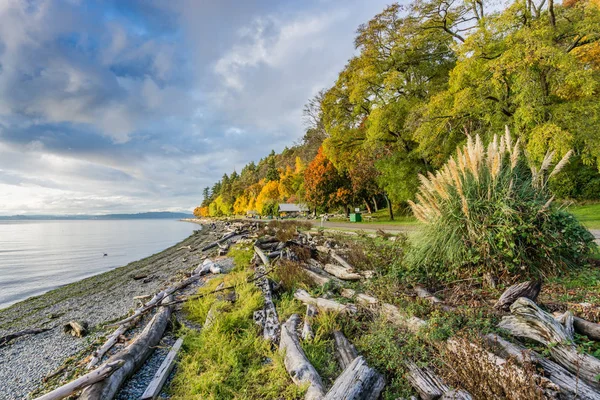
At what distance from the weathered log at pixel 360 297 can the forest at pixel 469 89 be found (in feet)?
7.01

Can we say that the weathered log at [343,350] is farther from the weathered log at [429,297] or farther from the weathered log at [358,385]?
the weathered log at [429,297]

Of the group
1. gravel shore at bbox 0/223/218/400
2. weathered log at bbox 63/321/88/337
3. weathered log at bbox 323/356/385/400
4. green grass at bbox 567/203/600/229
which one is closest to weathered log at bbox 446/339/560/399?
weathered log at bbox 323/356/385/400

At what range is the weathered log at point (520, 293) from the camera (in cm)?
379

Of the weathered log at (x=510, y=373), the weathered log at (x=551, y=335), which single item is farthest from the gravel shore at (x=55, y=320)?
the weathered log at (x=551, y=335)

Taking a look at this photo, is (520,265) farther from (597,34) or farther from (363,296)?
(597,34)

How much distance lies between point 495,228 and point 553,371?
2.93 meters

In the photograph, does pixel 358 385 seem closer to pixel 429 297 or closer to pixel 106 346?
pixel 429 297

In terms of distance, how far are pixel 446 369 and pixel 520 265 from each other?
131 inches

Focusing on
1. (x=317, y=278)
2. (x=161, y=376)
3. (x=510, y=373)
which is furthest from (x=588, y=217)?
(x=161, y=376)

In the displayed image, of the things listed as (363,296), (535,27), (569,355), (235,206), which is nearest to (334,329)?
(363,296)

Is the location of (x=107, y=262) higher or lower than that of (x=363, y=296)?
lower

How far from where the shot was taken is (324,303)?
4.94 m

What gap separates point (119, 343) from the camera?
463cm

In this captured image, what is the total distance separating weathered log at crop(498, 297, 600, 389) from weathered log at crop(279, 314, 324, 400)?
2.28 m
